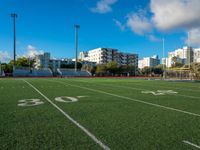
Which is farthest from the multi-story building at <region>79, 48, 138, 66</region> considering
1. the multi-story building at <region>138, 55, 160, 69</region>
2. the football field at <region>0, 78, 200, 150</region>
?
the football field at <region>0, 78, 200, 150</region>

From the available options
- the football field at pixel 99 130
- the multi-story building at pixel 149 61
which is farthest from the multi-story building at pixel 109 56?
the football field at pixel 99 130

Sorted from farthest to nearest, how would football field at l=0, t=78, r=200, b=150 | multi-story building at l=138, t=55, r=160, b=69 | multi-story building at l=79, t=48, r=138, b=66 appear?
multi-story building at l=138, t=55, r=160, b=69 < multi-story building at l=79, t=48, r=138, b=66 < football field at l=0, t=78, r=200, b=150

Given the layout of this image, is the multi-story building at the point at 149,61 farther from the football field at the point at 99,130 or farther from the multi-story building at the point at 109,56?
the football field at the point at 99,130

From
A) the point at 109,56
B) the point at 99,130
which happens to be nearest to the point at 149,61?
the point at 109,56

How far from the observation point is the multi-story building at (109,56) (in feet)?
460

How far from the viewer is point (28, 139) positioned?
4.46 metres

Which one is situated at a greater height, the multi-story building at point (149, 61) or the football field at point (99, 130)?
the multi-story building at point (149, 61)

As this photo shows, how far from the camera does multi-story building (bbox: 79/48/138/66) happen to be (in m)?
140

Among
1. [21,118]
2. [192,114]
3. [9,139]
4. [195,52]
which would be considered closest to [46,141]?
[9,139]

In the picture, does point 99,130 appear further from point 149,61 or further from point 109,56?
point 149,61

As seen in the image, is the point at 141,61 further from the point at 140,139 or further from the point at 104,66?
the point at 140,139

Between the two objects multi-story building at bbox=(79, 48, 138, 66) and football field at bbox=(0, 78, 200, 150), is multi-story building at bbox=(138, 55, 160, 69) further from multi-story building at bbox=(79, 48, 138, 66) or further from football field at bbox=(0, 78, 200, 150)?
football field at bbox=(0, 78, 200, 150)

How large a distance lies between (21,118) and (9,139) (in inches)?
75.9

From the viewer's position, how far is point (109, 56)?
142m
